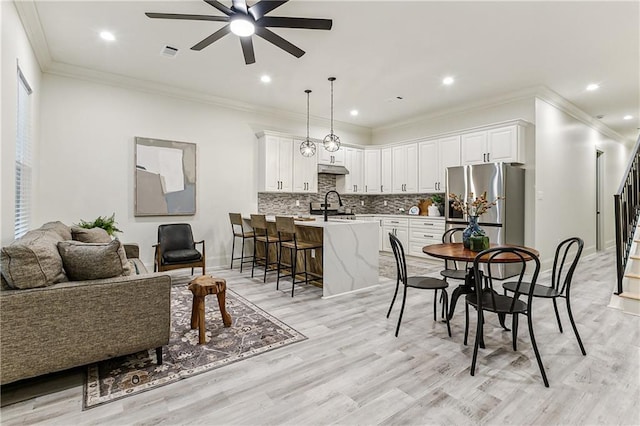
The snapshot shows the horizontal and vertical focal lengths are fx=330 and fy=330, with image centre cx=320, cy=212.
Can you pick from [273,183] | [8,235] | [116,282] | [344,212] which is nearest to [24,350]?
[116,282]

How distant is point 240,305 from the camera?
12.1 ft

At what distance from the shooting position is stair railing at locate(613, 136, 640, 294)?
3432mm

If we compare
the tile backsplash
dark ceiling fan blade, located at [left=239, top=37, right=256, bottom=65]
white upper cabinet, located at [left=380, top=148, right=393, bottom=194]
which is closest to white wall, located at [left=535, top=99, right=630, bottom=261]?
the tile backsplash

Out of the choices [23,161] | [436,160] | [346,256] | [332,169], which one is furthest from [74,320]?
[436,160]

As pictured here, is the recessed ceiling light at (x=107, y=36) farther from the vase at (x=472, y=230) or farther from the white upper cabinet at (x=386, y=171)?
the white upper cabinet at (x=386, y=171)

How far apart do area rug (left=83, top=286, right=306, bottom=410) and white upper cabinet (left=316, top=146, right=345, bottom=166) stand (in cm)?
402

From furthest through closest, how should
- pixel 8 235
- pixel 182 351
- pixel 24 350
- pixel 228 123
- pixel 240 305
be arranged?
pixel 228 123 < pixel 240 305 < pixel 8 235 < pixel 182 351 < pixel 24 350

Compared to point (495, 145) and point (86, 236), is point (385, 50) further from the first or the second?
point (86, 236)

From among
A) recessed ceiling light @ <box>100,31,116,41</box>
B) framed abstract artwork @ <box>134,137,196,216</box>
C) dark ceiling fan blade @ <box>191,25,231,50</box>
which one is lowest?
framed abstract artwork @ <box>134,137,196,216</box>

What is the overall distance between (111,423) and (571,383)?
9.03 ft

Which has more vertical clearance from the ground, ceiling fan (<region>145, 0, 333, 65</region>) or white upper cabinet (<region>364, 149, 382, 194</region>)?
ceiling fan (<region>145, 0, 333, 65</region>)

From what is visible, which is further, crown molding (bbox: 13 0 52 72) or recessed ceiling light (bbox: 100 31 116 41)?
recessed ceiling light (bbox: 100 31 116 41)

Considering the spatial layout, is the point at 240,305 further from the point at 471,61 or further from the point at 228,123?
the point at 471,61

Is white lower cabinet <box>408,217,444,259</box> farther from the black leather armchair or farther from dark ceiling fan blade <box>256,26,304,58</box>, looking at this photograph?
dark ceiling fan blade <box>256,26,304,58</box>
